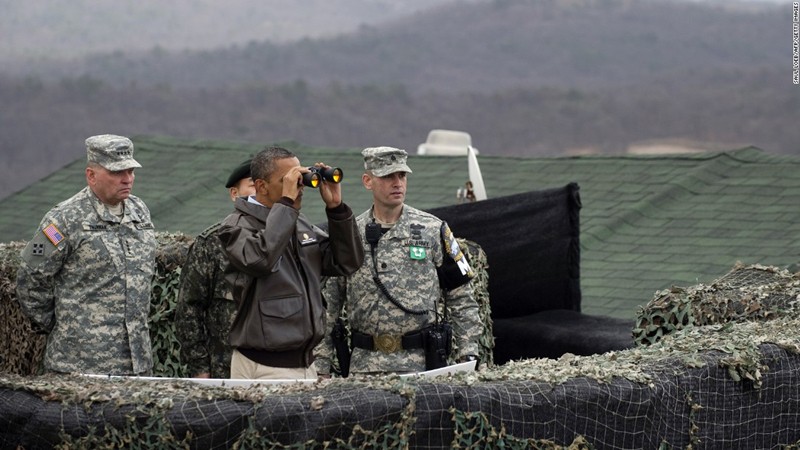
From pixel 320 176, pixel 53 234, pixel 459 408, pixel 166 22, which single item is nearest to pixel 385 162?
pixel 320 176

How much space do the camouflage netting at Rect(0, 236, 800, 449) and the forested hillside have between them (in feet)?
119

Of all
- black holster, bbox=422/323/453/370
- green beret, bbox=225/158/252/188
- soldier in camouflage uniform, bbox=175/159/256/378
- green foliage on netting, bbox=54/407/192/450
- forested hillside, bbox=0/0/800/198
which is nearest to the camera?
green foliage on netting, bbox=54/407/192/450

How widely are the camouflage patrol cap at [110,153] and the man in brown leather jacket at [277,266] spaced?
0.68m

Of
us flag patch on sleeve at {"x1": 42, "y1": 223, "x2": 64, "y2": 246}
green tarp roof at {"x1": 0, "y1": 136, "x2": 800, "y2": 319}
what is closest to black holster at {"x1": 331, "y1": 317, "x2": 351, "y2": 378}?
us flag patch on sleeve at {"x1": 42, "y1": 223, "x2": 64, "y2": 246}

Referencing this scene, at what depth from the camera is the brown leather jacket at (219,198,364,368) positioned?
6.79m

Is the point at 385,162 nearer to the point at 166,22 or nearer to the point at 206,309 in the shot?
the point at 206,309

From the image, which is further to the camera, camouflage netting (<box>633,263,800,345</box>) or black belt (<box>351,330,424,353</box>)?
camouflage netting (<box>633,263,800,345</box>)

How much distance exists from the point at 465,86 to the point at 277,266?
47118 millimetres

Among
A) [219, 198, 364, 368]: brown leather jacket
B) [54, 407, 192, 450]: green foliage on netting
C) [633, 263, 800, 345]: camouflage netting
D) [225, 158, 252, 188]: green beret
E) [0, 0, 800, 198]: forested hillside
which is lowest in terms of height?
[54, 407, 192, 450]: green foliage on netting

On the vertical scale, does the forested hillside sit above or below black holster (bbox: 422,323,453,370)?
above

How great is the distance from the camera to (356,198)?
15148 mm

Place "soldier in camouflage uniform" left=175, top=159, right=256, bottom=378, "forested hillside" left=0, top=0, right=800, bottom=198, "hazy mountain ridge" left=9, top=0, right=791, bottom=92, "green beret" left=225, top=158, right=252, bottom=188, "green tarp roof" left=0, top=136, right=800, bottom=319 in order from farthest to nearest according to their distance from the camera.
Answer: "hazy mountain ridge" left=9, top=0, right=791, bottom=92
"forested hillside" left=0, top=0, right=800, bottom=198
"green tarp roof" left=0, top=136, right=800, bottom=319
"green beret" left=225, top=158, right=252, bottom=188
"soldier in camouflage uniform" left=175, top=159, right=256, bottom=378

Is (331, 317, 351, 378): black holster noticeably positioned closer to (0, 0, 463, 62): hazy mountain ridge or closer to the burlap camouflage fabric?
the burlap camouflage fabric

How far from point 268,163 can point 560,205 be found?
471cm
